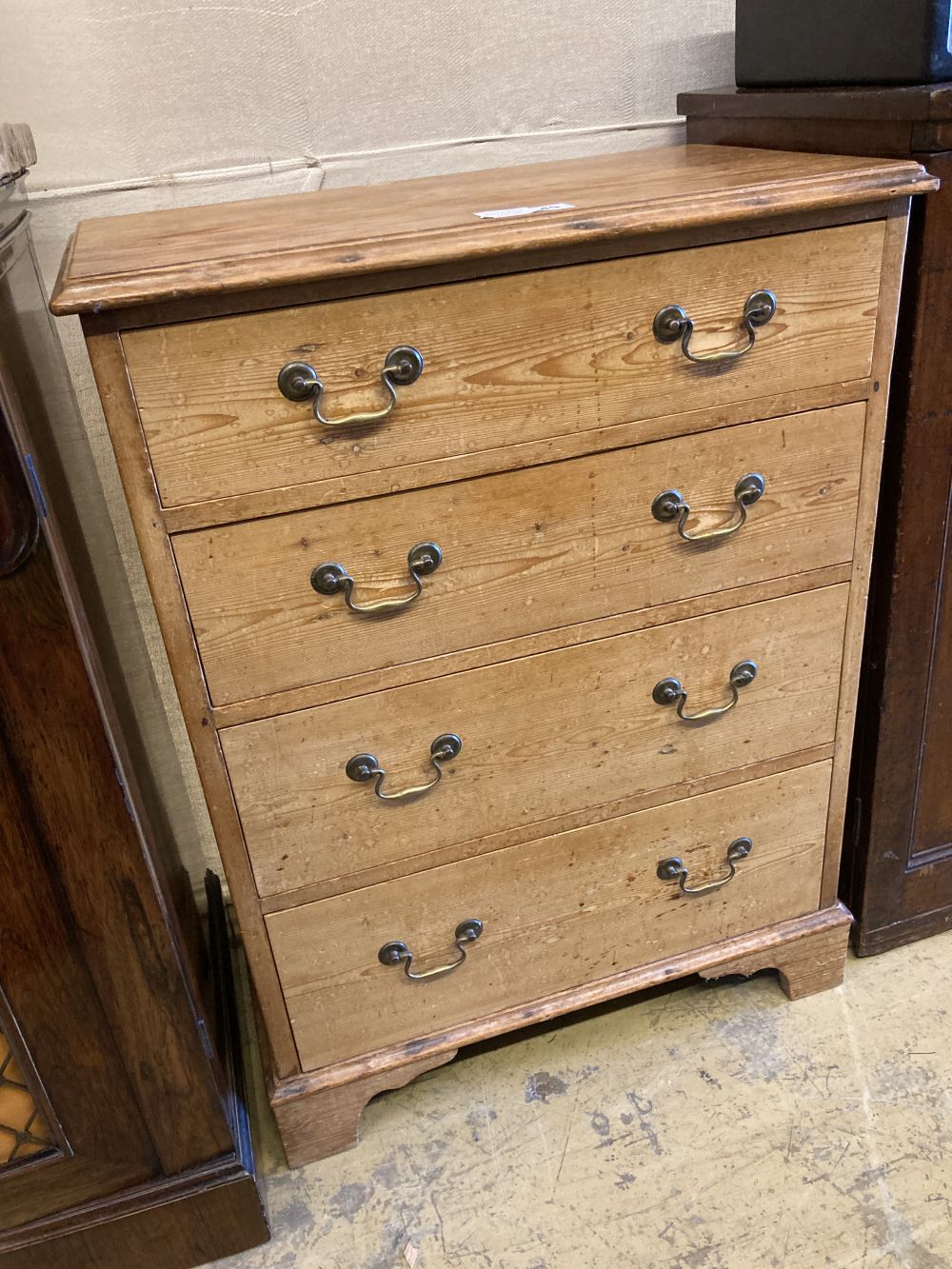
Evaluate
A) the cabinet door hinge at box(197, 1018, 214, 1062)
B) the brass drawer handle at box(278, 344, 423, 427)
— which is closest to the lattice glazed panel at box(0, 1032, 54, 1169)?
the cabinet door hinge at box(197, 1018, 214, 1062)

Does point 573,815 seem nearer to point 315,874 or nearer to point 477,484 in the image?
point 315,874

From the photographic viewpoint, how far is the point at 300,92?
131 centimetres

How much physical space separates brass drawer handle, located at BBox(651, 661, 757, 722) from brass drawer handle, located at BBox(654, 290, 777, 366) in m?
0.37

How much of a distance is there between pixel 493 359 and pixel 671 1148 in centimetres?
101

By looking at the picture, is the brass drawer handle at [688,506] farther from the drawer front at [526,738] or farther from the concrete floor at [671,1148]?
the concrete floor at [671,1148]

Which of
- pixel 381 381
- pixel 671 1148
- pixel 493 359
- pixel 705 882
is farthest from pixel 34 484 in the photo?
pixel 671 1148

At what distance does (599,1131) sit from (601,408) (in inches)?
36.8

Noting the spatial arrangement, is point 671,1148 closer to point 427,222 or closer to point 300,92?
point 427,222

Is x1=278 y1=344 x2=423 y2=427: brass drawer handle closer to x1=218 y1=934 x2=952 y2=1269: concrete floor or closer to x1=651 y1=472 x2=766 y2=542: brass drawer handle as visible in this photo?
x1=651 y1=472 x2=766 y2=542: brass drawer handle

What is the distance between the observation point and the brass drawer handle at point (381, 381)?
2.91 ft

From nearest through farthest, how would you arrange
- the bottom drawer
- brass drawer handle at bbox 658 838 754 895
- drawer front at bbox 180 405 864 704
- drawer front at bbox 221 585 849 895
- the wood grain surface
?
the wood grain surface
drawer front at bbox 180 405 864 704
drawer front at bbox 221 585 849 895
the bottom drawer
brass drawer handle at bbox 658 838 754 895

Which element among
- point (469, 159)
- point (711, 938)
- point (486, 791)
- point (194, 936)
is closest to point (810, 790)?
point (711, 938)

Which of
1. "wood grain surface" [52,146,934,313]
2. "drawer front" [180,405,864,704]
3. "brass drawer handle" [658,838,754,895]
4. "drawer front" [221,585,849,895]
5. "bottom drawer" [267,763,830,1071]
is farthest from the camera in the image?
"brass drawer handle" [658,838,754,895]

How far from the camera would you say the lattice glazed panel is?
3.43 ft
